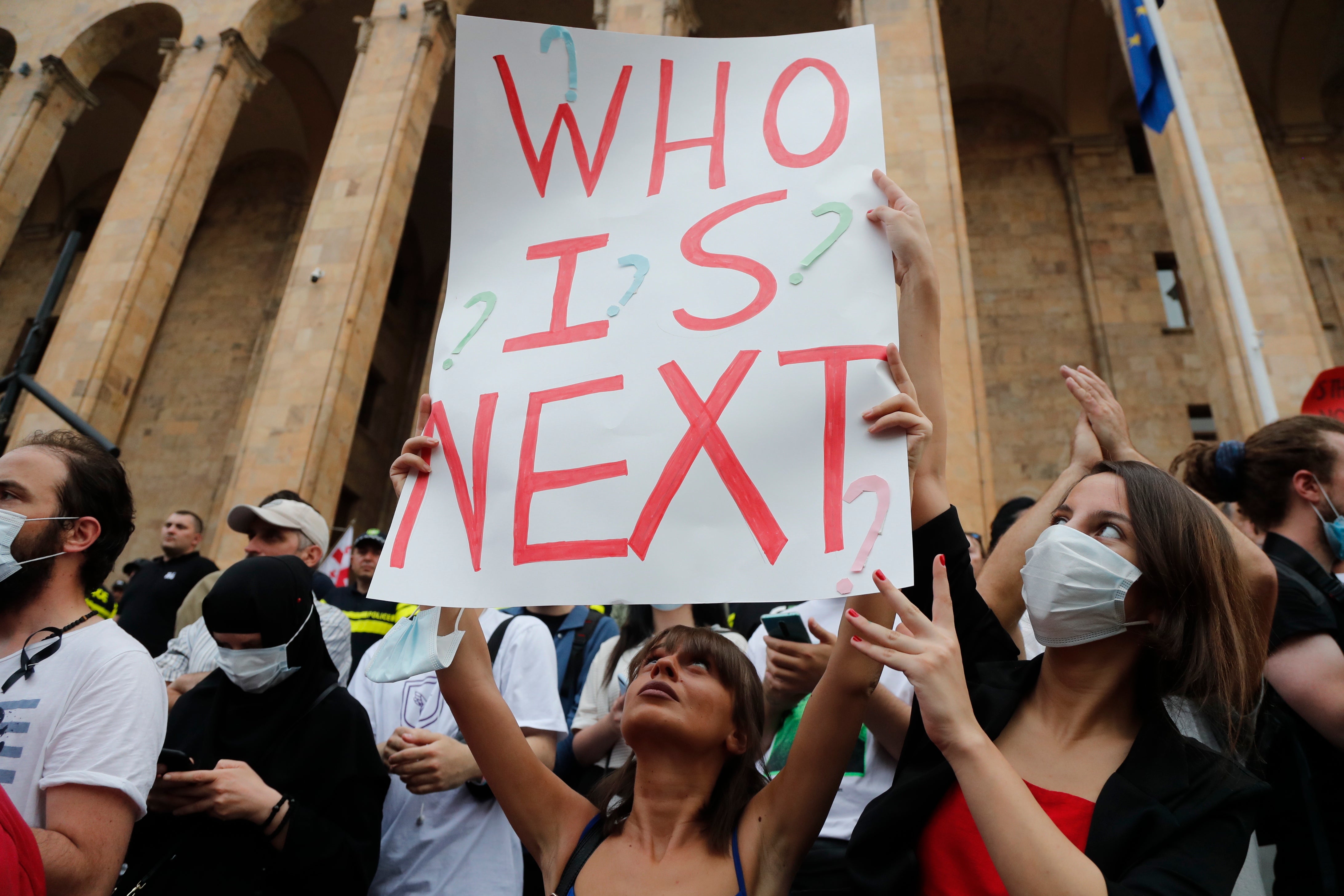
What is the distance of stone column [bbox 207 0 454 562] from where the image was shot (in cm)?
1073

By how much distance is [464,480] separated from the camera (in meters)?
2.08

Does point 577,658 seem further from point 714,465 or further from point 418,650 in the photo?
point 714,465

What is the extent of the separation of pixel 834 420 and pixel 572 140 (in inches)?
44.1

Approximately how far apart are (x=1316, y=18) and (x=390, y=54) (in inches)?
611

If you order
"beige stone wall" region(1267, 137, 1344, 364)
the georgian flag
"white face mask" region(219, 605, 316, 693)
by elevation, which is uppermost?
"beige stone wall" region(1267, 137, 1344, 364)

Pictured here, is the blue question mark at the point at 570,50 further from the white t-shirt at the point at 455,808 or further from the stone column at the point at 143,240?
the stone column at the point at 143,240

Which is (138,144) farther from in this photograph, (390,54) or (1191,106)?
(1191,106)

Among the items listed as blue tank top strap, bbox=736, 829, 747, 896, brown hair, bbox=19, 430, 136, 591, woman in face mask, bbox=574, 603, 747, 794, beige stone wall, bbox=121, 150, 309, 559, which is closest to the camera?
blue tank top strap, bbox=736, 829, 747, 896

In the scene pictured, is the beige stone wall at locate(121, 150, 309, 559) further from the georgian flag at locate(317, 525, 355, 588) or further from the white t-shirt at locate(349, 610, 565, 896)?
the white t-shirt at locate(349, 610, 565, 896)

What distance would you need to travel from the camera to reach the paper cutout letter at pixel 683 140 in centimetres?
226

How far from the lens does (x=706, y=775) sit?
7.01ft

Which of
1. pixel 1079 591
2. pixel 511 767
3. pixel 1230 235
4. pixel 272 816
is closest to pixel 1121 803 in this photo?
pixel 1079 591

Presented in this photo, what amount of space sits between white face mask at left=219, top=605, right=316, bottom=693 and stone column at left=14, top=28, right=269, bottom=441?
1127 cm

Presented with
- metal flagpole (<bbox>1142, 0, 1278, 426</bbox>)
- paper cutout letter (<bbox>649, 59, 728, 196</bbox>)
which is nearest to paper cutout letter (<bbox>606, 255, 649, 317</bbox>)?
paper cutout letter (<bbox>649, 59, 728, 196</bbox>)
